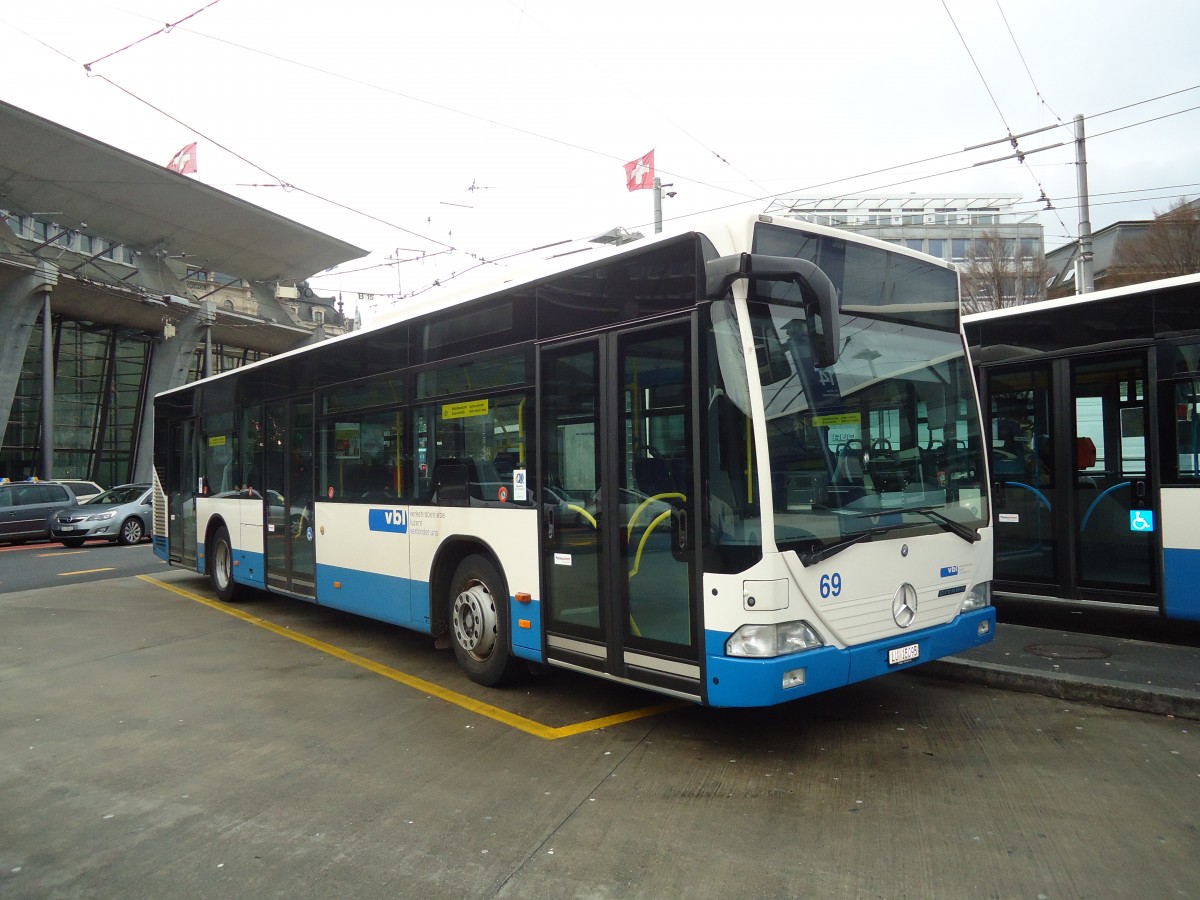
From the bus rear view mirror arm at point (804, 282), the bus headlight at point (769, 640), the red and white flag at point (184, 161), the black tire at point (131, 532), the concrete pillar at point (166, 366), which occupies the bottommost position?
the black tire at point (131, 532)

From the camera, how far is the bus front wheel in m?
12.0

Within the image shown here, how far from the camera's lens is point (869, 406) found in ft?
17.9

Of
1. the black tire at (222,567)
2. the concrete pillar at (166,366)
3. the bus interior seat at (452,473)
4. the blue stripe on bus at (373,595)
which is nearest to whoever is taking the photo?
the bus interior seat at (452,473)

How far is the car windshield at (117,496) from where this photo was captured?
22.9 m

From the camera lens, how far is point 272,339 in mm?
45000

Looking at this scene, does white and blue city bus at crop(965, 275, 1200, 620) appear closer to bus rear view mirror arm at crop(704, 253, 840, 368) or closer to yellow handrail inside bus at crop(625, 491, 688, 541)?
bus rear view mirror arm at crop(704, 253, 840, 368)

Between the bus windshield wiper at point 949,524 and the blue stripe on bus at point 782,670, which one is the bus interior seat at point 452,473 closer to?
the blue stripe on bus at point 782,670

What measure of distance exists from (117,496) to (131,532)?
3.60 feet

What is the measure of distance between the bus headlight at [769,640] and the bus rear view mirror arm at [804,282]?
1485 millimetres

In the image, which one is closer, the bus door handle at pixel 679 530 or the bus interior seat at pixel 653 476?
the bus door handle at pixel 679 530

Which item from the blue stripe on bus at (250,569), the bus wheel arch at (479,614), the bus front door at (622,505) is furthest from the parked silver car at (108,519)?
the bus front door at (622,505)

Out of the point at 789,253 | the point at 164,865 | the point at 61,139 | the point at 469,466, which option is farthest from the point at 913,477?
the point at 61,139

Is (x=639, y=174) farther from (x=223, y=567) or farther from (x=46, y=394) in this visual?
(x=46, y=394)

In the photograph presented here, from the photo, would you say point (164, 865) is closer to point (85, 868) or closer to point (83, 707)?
point (85, 868)
